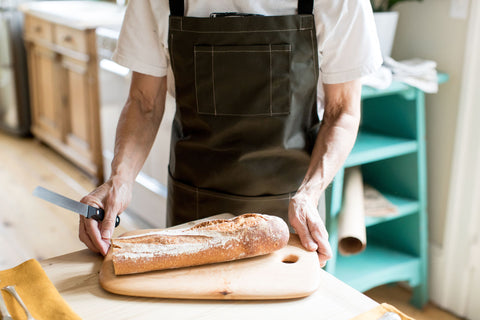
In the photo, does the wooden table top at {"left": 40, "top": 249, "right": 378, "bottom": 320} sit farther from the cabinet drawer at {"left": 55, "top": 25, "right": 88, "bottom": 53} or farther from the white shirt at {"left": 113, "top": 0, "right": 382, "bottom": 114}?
the cabinet drawer at {"left": 55, "top": 25, "right": 88, "bottom": 53}

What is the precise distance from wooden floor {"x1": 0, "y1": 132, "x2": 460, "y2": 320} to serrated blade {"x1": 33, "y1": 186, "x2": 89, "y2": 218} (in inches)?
62.5

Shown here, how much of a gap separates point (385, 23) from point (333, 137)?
37.5 inches

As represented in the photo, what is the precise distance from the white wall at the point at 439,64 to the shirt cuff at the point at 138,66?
4.12ft

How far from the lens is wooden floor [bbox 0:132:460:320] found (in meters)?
2.34

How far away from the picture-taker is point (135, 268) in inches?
35.4

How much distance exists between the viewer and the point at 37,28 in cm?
368

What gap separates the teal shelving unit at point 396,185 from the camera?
6.52ft

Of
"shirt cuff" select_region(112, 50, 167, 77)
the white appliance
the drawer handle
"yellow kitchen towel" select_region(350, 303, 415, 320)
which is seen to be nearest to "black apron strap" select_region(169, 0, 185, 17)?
"shirt cuff" select_region(112, 50, 167, 77)

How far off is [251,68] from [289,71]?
3.2 inches

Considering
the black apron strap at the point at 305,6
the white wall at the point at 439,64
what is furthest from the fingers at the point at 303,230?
the white wall at the point at 439,64

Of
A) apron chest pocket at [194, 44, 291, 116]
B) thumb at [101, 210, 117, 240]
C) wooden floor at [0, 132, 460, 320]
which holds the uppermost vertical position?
apron chest pocket at [194, 44, 291, 116]

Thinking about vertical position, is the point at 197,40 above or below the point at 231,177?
above

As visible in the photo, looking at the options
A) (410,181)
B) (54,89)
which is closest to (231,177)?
(410,181)

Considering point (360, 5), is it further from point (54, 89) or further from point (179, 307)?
point (54, 89)
